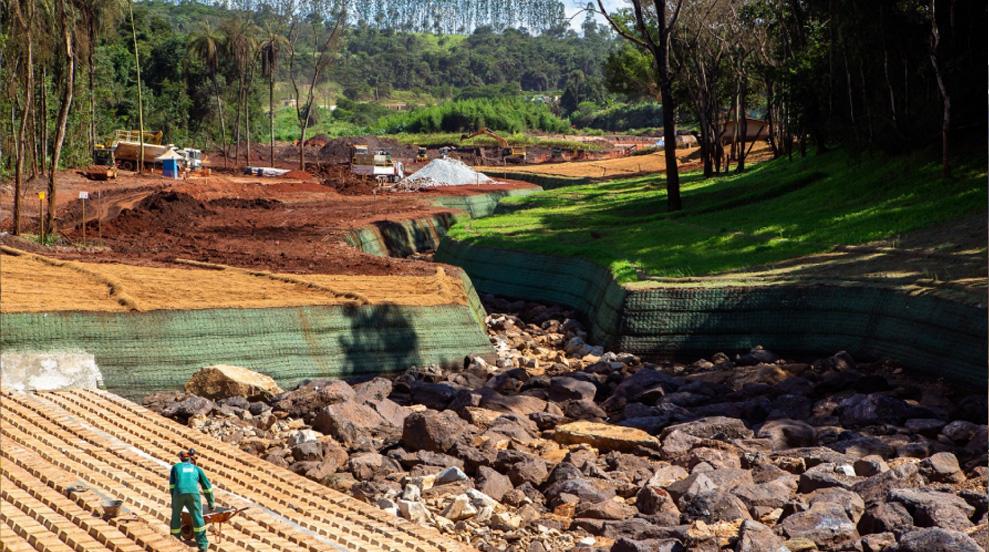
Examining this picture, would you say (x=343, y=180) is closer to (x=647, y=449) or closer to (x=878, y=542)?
(x=647, y=449)

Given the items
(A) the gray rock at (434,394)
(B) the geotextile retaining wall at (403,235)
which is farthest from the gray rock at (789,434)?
(B) the geotextile retaining wall at (403,235)

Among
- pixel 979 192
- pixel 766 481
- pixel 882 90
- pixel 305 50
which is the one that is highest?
pixel 305 50

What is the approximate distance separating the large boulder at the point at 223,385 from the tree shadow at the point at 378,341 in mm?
2527

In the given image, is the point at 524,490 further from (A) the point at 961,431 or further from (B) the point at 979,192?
(B) the point at 979,192

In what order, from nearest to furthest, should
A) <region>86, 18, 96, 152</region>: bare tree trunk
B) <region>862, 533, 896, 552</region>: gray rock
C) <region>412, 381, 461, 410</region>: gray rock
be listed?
<region>862, 533, 896, 552</region>: gray rock → <region>412, 381, 461, 410</region>: gray rock → <region>86, 18, 96, 152</region>: bare tree trunk

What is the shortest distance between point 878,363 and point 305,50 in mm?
180507

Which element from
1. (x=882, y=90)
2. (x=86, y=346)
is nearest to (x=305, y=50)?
(x=882, y=90)

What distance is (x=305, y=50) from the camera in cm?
19362

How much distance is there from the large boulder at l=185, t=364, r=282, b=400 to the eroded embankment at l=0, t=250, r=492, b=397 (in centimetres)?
41

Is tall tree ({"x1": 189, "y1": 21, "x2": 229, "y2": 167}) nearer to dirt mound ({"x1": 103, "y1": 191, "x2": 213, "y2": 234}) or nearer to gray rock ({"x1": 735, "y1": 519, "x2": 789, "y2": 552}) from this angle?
dirt mound ({"x1": 103, "y1": 191, "x2": 213, "y2": 234})

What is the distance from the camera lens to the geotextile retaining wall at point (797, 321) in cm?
1916

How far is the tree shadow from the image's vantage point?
21750 mm

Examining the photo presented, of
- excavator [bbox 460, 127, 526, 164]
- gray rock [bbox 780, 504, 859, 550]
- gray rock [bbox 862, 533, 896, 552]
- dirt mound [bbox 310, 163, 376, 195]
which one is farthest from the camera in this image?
excavator [bbox 460, 127, 526, 164]

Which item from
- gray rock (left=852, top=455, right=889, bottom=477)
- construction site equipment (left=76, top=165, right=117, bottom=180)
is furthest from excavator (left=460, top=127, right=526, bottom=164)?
gray rock (left=852, top=455, right=889, bottom=477)
